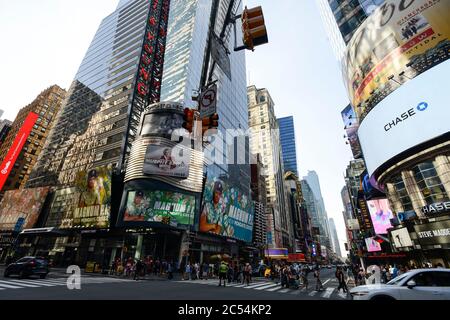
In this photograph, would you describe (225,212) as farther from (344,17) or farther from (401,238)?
(344,17)

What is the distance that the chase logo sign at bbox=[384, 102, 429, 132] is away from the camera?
25178mm

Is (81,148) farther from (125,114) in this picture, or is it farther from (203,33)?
(203,33)

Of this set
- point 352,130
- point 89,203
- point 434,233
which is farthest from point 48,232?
point 352,130

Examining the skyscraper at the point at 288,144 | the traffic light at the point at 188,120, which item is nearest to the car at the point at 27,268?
the traffic light at the point at 188,120

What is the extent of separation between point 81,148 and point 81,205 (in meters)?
19.6

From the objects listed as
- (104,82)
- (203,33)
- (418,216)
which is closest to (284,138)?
(203,33)

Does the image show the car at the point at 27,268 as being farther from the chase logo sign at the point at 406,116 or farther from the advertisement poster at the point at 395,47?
the advertisement poster at the point at 395,47

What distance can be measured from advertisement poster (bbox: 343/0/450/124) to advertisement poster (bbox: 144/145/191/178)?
27791 mm

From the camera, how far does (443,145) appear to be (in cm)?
2391

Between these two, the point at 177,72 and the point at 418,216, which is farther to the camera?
the point at 177,72

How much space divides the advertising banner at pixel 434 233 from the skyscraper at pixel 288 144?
14291 centimetres

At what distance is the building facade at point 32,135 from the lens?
80.1 meters

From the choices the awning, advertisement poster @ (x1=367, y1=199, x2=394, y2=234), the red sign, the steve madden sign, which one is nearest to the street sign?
the red sign

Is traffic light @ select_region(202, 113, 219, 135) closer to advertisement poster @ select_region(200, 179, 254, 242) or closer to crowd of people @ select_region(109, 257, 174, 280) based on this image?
crowd of people @ select_region(109, 257, 174, 280)
